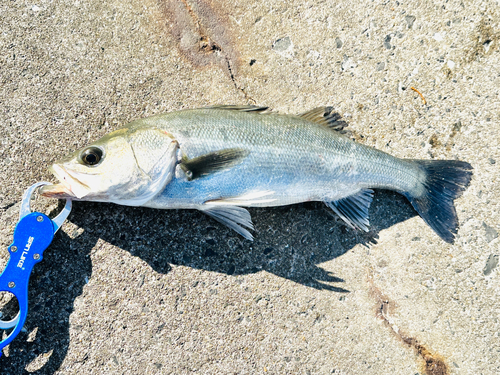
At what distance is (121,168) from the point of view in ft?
7.17

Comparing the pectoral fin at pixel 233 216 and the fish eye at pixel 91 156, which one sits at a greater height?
the fish eye at pixel 91 156

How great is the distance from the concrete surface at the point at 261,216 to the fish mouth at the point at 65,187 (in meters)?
0.40

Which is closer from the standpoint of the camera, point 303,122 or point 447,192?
point 303,122

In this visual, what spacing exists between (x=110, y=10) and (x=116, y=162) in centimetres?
152

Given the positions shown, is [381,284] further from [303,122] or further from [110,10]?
[110,10]

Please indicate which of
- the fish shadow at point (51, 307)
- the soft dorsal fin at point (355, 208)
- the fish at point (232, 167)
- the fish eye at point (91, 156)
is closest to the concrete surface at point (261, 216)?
the fish shadow at point (51, 307)

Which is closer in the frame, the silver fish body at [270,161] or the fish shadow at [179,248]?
the silver fish body at [270,161]

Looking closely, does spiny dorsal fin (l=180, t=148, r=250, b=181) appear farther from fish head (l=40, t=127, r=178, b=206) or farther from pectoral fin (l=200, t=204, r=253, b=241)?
pectoral fin (l=200, t=204, r=253, b=241)

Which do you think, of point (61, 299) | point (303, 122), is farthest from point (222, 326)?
point (303, 122)

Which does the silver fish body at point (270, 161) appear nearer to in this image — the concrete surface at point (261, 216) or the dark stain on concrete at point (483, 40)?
the concrete surface at point (261, 216)

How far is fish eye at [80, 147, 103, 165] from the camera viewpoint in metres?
2.20

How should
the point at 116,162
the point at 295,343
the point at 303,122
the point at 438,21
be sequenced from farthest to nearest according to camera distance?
1. the point at 438,21
2. the point at 295,343
3. the point at 303,122
4. the point at 116,162

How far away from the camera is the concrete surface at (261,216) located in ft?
8.49

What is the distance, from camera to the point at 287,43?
9.58 feet
